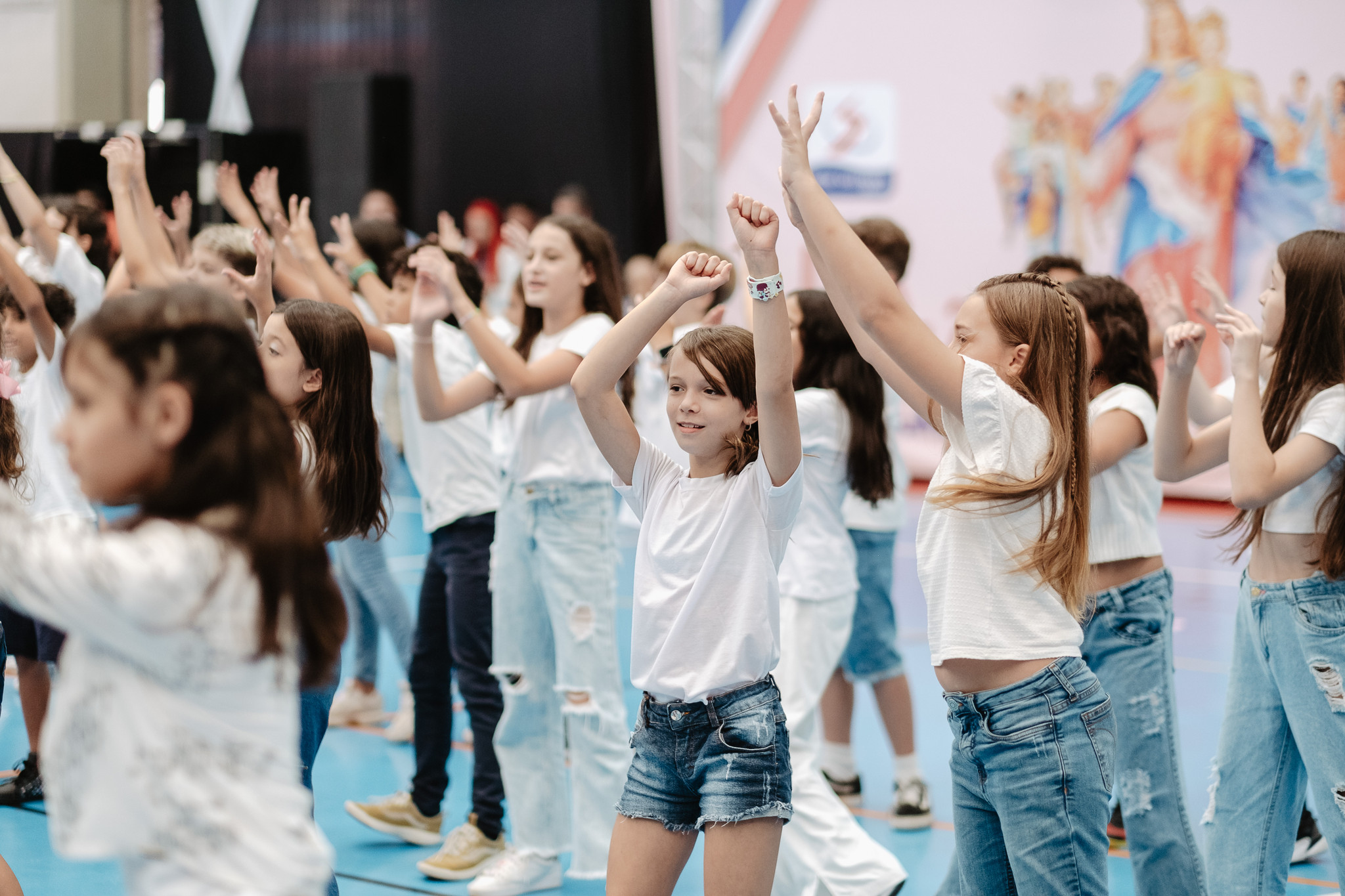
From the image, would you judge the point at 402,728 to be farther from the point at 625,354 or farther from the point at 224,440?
the point at 224,440

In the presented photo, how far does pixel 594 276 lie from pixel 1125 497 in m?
1.47

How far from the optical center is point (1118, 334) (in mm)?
2982

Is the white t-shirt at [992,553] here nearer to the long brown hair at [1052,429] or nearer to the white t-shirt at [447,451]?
the long brown hair at [1052,429]

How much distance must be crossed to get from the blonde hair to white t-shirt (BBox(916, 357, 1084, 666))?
2.53 m

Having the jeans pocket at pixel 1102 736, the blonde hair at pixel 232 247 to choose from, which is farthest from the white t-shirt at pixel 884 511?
the blonde hair at pixel 232 247

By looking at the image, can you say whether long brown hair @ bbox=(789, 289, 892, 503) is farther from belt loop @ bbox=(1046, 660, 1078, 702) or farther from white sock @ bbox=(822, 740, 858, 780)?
belt loop @ bbox=(1046, 660, 1078, 702)

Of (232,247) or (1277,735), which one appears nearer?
(1277,735)

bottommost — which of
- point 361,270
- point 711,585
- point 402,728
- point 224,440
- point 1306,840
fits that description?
point 1306,840

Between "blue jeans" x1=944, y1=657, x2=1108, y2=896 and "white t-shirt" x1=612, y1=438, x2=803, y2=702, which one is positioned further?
"white t-shirt" x1=612, y1=438, x2=803, y2=702

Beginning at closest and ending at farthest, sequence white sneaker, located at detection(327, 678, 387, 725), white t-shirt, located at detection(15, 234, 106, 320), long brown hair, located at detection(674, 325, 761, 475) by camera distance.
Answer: long brown hair, located at detection(674, 325, 761, 475) < white t-shirt, located at detection(15, 234, 106, 320) < white sneaker, located at detection(327, 678, 387, 725)

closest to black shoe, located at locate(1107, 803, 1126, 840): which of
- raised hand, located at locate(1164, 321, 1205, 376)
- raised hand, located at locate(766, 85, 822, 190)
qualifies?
raised hand, located at locate(1164, 321, 1205, 376)

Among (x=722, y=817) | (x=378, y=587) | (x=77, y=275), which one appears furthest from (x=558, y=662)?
(x=77, y=275)

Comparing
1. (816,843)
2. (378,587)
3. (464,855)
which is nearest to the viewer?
(816,843)

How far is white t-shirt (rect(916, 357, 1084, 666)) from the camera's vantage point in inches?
81.6
